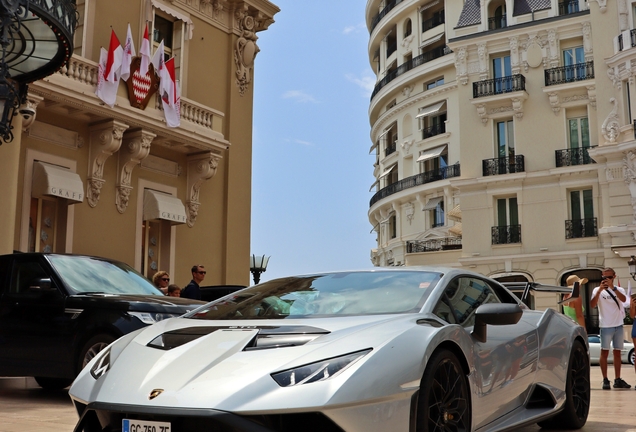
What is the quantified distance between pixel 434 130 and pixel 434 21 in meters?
7.52

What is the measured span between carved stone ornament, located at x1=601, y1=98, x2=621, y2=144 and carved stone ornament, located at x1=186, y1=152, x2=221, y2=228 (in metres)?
19.2

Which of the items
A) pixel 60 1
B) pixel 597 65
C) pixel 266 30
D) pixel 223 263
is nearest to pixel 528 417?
pixel 60 1

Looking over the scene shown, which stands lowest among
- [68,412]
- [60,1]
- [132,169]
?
[68,412]

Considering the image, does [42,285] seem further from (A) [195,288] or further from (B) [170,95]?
(B) [170,95]

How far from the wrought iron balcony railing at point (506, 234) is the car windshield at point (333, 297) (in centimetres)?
2996

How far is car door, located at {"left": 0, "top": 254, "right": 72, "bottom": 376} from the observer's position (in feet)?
25.8

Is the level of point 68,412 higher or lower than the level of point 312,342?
lower

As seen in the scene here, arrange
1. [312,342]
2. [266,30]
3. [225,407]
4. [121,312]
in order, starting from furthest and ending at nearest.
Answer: [266,30], [121,312], [312,342], [225,407]

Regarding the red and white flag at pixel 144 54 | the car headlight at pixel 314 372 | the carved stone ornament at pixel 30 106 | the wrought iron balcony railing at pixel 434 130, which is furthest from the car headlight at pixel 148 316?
the wrought iron balcony railing at pixel 434 130

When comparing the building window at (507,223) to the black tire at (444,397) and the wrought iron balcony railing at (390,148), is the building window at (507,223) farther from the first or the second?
the black tire at (444,397)

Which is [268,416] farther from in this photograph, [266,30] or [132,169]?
[266,30]

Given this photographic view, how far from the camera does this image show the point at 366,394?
348cm

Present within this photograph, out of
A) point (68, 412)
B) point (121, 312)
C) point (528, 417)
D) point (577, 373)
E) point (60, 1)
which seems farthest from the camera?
point (60, 1)

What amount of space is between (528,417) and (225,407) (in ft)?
8.19
